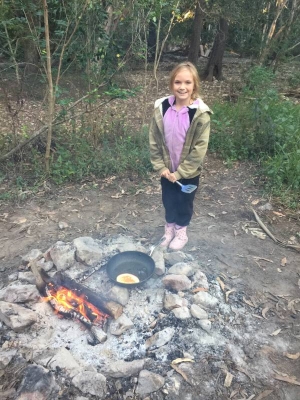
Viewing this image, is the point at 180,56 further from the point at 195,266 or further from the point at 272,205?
the point at 195,266

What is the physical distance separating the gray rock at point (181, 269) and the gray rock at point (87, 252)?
2.28 feet

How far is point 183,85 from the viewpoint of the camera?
2838 mm

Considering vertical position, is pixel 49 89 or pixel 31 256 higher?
pixel 49 89

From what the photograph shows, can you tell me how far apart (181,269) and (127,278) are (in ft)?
1.64

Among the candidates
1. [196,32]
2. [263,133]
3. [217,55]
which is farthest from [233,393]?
[217,55]

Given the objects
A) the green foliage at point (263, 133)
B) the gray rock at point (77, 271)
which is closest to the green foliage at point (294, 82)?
the green foliage at point (263, 133)

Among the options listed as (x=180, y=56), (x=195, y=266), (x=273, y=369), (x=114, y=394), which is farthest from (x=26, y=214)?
(x=180, y=56)

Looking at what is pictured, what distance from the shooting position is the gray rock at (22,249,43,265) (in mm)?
3363

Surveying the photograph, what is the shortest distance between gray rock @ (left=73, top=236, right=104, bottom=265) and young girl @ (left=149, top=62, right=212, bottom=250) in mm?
949

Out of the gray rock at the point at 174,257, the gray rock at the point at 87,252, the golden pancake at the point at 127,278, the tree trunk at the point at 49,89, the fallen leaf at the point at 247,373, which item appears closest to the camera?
the fallen leaf at the point at 247,373

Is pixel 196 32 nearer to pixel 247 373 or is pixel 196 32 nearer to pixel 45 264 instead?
pixel 45 264

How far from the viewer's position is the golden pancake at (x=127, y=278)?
3.01 meters

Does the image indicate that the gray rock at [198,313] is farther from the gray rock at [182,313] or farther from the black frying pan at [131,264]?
the black frying pan at [131,264]

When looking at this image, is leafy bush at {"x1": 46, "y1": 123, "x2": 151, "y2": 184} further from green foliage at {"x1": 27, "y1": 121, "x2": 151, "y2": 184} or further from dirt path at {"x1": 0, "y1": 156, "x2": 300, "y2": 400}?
dirt path at {"x1": 0, "y1": 156, "x2": 300, "y2": 400}
